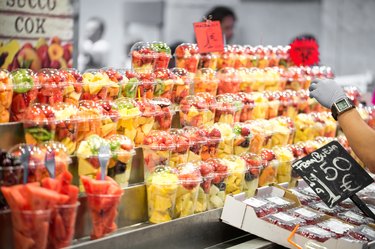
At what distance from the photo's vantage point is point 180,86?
338 cm

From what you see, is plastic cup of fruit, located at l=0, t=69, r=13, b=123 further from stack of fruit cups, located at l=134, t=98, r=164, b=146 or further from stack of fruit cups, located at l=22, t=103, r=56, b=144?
stack of fruit cups, located at l=134, t=98, r=164, b=146

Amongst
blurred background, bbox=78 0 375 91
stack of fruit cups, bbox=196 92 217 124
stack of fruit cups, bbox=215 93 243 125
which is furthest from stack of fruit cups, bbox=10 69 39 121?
blurred background, bbox=78 0 375 91

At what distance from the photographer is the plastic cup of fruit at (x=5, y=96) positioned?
8.44 feet

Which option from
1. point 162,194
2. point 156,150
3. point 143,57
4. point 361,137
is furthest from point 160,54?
point 361,137

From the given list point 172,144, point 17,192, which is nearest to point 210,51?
point 172,144

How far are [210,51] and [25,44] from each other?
2.25m

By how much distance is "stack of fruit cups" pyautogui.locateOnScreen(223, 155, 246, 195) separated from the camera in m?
3.18

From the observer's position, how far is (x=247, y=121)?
3670 mm

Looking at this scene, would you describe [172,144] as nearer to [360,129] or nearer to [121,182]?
[121,182]

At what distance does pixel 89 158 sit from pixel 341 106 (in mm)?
1357

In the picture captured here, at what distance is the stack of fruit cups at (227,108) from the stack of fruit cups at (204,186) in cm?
51

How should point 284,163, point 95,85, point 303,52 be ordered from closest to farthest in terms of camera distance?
1. point 95,85
2. point 284,163
3. point 303,52

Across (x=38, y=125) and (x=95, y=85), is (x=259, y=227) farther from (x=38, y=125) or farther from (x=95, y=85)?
(x=38, y=125)

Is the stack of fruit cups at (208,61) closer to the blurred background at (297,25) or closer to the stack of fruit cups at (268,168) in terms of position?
the stack of fruit cups at (268,168)
